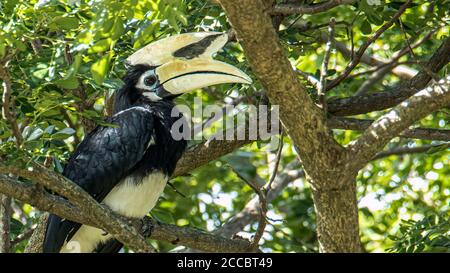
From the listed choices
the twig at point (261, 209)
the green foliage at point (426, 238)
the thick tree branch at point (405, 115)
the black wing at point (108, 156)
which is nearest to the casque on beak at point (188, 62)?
the black wing at point (108, 156)

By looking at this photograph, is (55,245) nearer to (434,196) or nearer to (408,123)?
(408,123)

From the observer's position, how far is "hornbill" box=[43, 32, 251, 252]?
15.8ft

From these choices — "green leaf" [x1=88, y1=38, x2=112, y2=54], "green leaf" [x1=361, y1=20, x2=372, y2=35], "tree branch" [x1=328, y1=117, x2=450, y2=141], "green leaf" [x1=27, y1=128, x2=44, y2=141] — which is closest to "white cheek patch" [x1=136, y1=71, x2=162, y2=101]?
"tree branch" [x1=328, y1=117, x2=450, y2=141]

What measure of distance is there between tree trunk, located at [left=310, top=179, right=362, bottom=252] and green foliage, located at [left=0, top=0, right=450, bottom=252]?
0.70 metres

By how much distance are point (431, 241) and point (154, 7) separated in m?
1.92

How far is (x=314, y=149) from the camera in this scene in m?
3.90

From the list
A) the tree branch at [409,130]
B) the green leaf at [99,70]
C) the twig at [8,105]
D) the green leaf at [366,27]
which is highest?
the green leaf at [366,27]

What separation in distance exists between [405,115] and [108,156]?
187 cm

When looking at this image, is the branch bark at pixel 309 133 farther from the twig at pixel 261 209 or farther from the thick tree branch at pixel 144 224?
the thick tree branch at pixel 144 224

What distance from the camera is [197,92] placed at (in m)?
6.76

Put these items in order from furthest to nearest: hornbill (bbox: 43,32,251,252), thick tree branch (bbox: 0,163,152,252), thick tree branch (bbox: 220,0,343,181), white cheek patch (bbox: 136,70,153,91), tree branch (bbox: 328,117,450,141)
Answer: white cheek patch (bbox: 136,70,153,91), hornbill (bbox: 43,32,251,252), tree branch (bbox: 328,117,450,141), thick tree branch (bbox: 220,0,343,181), thick tree branch (bbox: 0,163,152,252)

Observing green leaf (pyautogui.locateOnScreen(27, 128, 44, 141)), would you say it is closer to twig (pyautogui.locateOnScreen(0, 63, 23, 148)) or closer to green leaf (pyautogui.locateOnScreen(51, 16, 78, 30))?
twig (pyautogui.locateOnScreen(0, 63, 23, 148))

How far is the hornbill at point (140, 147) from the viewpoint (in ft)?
15.8
